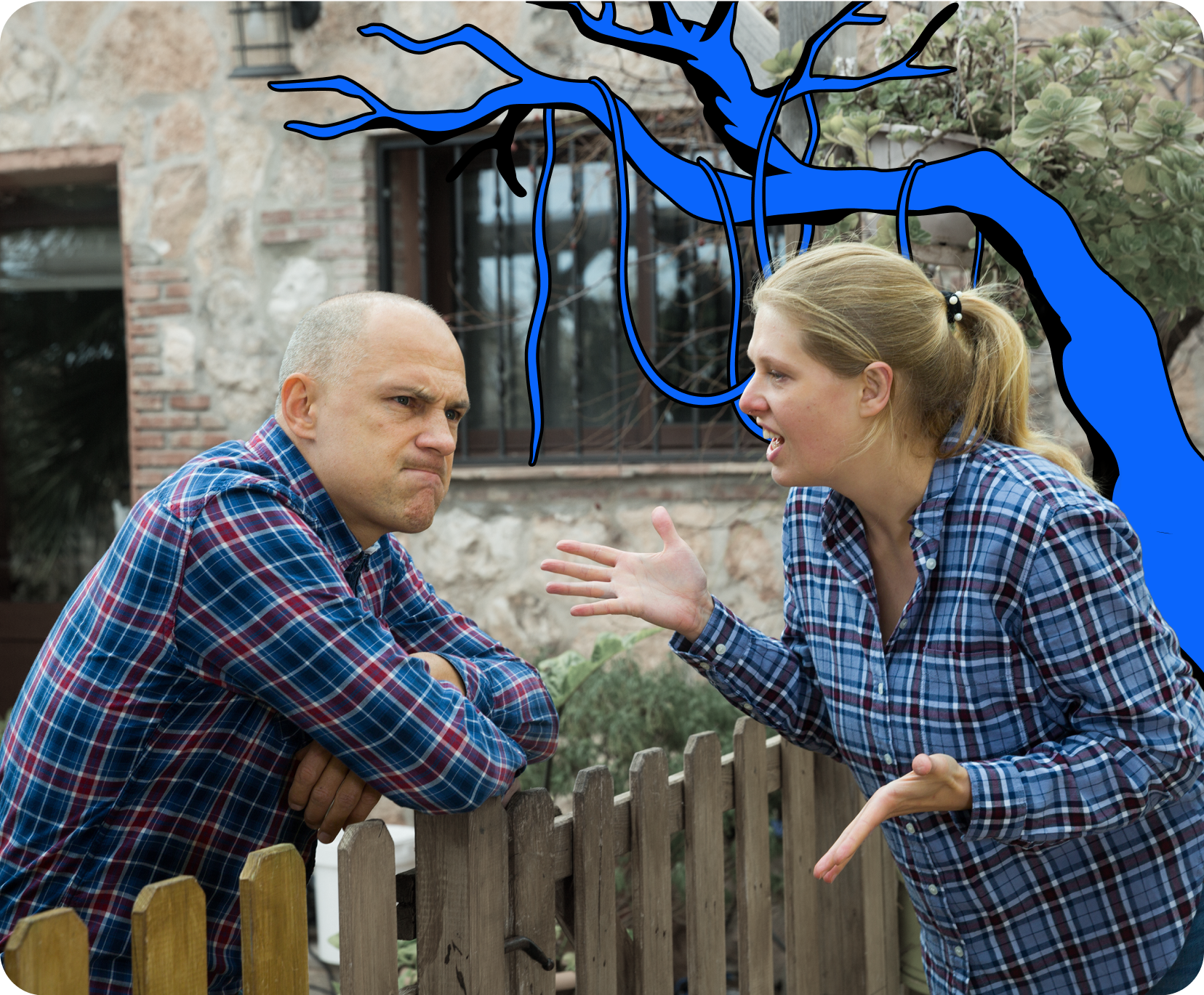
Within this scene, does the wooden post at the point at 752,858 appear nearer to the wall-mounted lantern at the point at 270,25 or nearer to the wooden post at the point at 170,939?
the wooden post at the point at 170,939

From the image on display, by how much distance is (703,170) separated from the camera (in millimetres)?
2242

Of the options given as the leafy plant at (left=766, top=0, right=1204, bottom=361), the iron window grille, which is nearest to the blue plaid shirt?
the leafy plant at (left=766, top=0, right=1204, bottom=361)

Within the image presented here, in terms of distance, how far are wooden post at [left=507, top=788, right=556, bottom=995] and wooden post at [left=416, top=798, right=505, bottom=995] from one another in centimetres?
6

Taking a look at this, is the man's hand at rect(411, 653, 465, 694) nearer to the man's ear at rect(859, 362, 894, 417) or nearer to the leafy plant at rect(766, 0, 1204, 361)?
the man's ear at rect(859, 362, 894, 417)

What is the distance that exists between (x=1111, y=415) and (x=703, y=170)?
896 millimetres

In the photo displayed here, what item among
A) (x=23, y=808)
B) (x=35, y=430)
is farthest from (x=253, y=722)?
(x=35, y=430)

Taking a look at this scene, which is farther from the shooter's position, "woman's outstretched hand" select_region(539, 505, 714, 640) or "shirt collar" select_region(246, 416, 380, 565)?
"woman's outstretched hand" select_region(539, 505, 714, 640)

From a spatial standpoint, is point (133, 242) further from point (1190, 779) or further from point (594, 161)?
point (1190, 779)

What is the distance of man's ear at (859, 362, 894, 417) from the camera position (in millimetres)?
1660

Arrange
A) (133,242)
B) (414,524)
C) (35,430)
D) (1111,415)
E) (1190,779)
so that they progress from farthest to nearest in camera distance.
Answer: (35,430) < (133,242) < (1111,415) < (414,524) < (1190,779)

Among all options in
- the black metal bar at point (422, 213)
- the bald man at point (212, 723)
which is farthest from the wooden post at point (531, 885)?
the black metal bar at point (422, 213)

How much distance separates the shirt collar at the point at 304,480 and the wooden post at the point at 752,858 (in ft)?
3.26

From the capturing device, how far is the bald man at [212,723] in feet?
4.55

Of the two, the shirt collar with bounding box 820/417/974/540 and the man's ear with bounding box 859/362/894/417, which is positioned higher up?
the man's ear with bounding box 859/362/894/417
